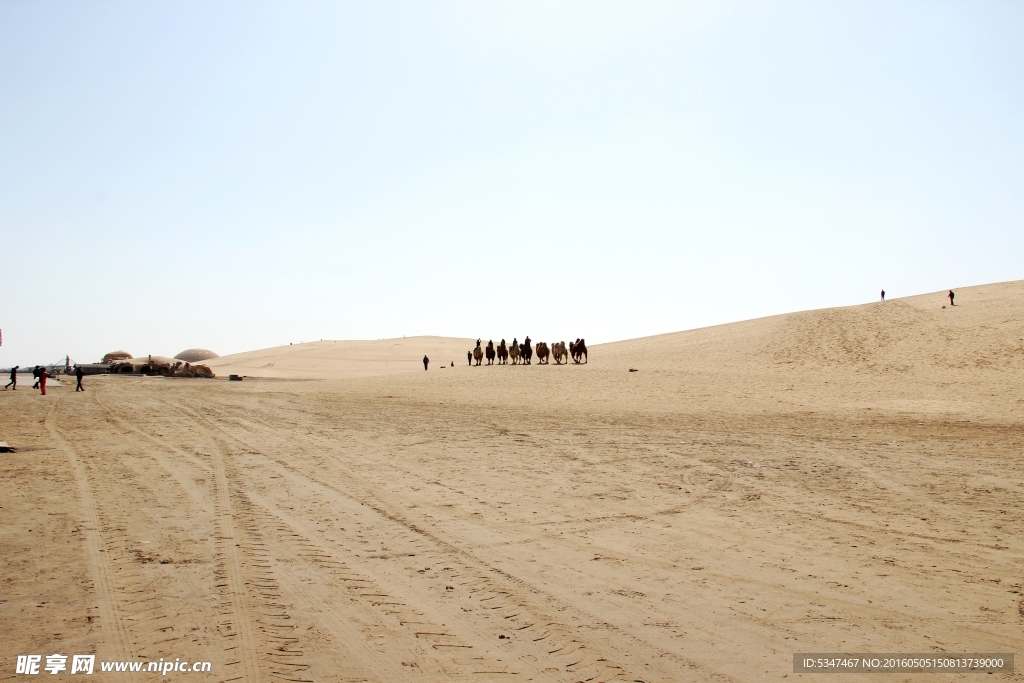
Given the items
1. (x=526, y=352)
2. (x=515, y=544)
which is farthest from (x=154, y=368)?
(x=515, y=544)

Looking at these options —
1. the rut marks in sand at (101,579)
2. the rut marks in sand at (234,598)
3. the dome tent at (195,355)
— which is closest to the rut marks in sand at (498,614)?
the rut marks in sand at (234,598)

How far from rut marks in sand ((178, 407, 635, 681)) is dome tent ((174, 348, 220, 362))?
307 ft

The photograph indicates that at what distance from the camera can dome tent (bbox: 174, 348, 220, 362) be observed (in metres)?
93.6

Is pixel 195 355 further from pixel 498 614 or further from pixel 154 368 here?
pixel 498 614

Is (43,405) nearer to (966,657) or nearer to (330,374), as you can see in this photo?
(966,657)

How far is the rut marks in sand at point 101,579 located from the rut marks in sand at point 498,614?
1.88 metres

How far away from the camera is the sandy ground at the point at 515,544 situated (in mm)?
5137

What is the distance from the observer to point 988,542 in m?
7.46

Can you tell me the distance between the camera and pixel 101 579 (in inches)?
248

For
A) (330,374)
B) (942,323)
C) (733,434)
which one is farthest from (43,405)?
(942,323)

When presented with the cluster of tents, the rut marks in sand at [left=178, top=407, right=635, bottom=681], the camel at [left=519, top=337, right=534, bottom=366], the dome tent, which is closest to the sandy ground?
the rut marks in sand at [left=178, top=407, right=635, bottom=681]

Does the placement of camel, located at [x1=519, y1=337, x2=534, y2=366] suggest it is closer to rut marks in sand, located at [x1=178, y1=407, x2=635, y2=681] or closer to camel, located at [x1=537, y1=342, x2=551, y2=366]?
camel, located at [x1=537, y1=342, x2=551, y2=366]

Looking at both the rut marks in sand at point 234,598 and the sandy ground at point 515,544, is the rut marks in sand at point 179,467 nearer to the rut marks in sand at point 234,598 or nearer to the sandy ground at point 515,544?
the sandy ground at point 515,544

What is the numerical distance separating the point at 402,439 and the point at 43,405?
58.5ft
